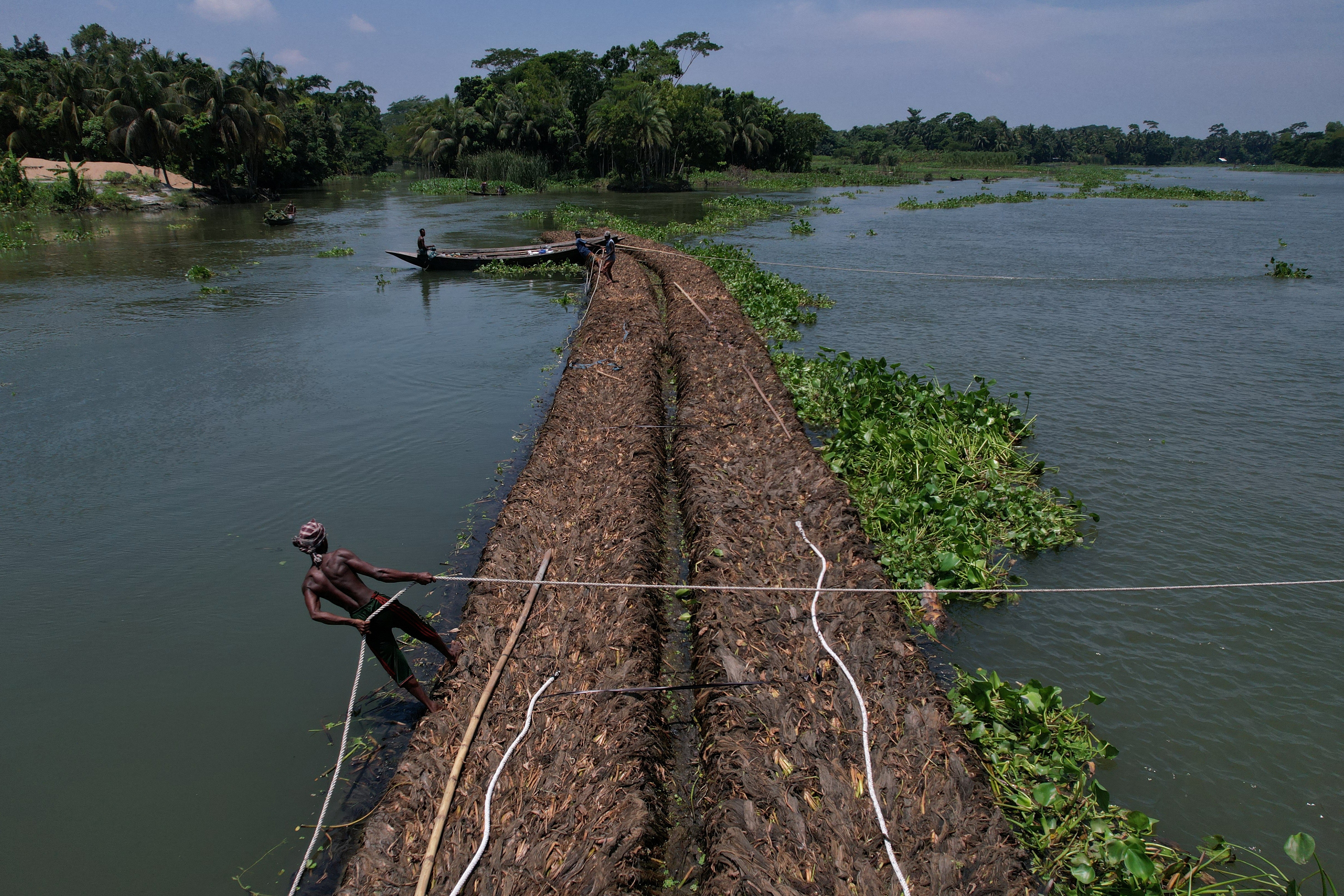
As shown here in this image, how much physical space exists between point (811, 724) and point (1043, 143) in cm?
15398

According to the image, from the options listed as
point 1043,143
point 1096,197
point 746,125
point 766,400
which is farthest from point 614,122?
point 1043,143

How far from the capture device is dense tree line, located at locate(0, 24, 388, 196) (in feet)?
149

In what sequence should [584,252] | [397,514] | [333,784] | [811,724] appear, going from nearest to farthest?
1. [333,784]
2. [811,724]
3. [397,514]
4. [584,252]

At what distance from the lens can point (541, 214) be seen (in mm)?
40500

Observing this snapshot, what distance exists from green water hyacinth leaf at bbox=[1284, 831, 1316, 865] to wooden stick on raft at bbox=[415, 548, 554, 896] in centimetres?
457

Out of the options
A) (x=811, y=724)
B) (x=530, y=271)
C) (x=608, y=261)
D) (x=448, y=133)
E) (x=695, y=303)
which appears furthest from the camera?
(x=448, y=133)

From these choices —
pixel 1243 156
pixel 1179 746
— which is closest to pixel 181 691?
pixel 1179 746

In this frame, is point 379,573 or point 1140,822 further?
Result: point 379,573

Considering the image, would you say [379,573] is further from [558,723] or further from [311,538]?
[558,723]

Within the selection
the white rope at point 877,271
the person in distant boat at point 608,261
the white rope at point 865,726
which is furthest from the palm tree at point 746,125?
the white rope at point 865,726

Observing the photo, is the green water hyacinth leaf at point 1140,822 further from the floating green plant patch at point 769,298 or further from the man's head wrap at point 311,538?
the floating green plant patch at point 769,298

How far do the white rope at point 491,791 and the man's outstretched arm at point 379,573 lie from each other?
1137 mm

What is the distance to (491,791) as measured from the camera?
4.30 meters

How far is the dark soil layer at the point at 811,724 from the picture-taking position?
12.9ft
